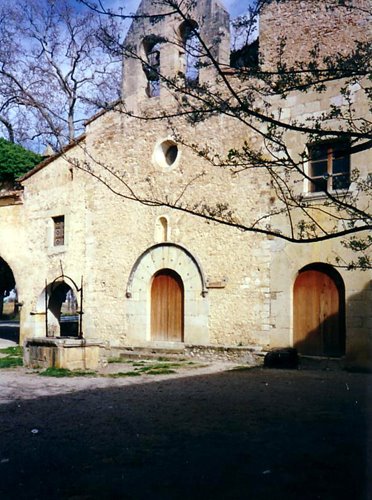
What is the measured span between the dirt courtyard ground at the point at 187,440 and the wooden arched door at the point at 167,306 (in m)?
3.76

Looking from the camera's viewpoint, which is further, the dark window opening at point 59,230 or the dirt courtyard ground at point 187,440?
the dark window opening at point 59,230

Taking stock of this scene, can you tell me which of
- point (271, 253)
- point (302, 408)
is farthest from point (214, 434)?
point (271, 253)

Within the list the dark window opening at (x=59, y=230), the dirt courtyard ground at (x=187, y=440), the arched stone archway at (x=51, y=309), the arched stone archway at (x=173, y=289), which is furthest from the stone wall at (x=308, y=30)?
the arched stone archway at (x=51, y=309)

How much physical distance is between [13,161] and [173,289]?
28.0 ft

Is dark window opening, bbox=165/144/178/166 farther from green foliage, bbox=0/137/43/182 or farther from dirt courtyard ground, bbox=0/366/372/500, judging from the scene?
green foliage, bbox=0/137/43/182

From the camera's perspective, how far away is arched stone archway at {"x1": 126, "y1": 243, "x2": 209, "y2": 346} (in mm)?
11672

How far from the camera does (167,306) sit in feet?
40.8

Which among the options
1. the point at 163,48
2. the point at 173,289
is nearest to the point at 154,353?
the point at 173,289

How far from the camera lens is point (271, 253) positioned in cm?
1077

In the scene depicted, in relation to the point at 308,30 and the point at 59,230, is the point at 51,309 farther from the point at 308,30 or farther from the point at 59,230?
the point at 308,30

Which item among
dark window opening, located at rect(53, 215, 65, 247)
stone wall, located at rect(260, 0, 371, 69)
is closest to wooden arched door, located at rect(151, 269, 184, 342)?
dark window opening, located at rect(53, 215, 65, 247)

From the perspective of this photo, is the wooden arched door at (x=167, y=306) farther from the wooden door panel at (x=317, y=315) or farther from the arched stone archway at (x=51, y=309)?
the arched stone archway at (x=51, y=309)

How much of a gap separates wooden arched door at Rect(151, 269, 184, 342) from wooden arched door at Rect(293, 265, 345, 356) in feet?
9.24

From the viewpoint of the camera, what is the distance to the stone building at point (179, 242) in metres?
10.3
